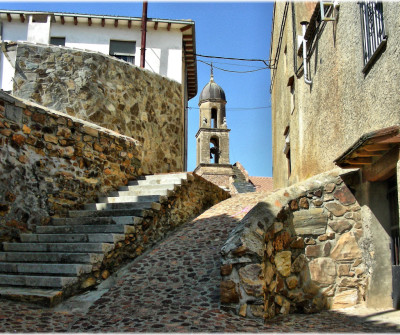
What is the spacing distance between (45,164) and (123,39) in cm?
803

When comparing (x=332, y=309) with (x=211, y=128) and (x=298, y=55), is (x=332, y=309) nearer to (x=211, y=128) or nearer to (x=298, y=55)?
(x=298, y=55)

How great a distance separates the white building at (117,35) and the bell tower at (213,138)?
78.3 ft

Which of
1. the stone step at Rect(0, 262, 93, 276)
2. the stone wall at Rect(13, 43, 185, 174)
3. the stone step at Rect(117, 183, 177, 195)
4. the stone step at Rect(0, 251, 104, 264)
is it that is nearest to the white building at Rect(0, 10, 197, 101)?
the stone wall at Rect(13, 43, 185, 174)

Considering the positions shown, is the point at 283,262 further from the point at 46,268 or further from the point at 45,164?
the point at 45,164

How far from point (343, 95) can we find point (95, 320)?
4.90 m

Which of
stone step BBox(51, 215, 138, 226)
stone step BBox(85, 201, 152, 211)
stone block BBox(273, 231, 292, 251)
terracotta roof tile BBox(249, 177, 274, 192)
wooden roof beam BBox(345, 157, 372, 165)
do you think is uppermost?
terracotta roof tile BBox(249, 177, 274, 192)

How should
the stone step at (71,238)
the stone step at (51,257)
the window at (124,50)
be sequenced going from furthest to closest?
the window at (124,50) < the stone step at (71,238) < the stone step at (51,257)

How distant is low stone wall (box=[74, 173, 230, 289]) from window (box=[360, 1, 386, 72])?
420cm

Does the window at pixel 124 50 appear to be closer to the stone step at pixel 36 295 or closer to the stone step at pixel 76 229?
the stone step at pixel 76 229

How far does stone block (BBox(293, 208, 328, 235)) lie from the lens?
5.72 m

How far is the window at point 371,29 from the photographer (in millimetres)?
5208

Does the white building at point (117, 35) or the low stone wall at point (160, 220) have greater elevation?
the white building at point (117, 35)

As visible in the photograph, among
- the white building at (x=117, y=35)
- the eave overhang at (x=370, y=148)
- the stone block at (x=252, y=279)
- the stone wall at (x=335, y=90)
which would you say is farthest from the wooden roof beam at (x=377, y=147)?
the white building at (x=117, y=35)

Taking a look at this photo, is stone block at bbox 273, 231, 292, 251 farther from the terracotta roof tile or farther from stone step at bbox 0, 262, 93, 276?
the terracotta roof tile
